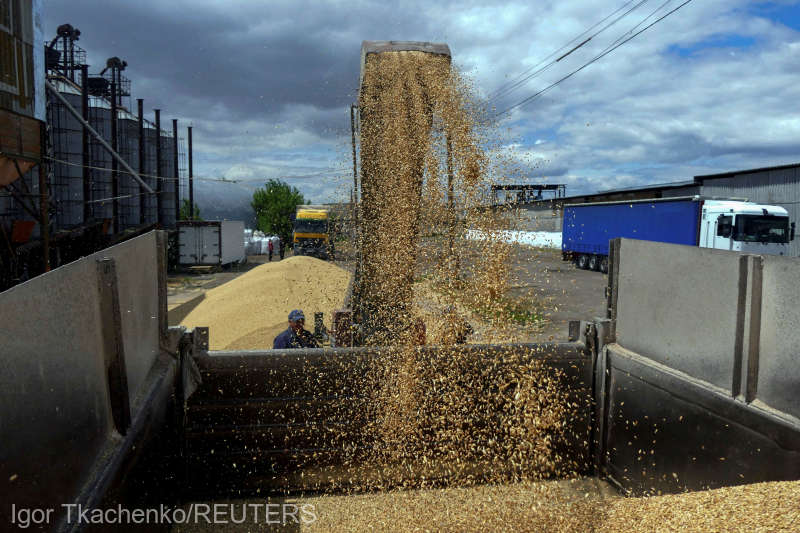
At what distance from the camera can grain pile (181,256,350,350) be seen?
8.98 meters

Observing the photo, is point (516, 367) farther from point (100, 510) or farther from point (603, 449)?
point (100, 510)

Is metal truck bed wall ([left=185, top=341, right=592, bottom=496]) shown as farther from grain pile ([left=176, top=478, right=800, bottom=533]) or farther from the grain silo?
the grain silo

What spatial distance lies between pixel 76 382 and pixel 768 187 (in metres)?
29.7

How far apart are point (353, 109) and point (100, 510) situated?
13.1ft

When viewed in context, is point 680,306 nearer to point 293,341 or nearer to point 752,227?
point 293,341

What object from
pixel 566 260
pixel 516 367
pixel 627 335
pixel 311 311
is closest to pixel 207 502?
pixel 516 367

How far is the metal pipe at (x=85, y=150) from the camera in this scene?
2147 centimetres

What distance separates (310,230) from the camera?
26656mm

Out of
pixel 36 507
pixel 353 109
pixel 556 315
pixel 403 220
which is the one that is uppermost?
Result: pixel 353 109

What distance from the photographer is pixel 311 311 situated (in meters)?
10.6

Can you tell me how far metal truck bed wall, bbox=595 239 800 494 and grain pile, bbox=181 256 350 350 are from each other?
530 centimetres

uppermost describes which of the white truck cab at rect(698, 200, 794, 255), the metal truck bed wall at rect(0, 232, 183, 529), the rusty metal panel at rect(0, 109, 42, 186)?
the rusty metal panel at rect(0, 109, 42, 186)

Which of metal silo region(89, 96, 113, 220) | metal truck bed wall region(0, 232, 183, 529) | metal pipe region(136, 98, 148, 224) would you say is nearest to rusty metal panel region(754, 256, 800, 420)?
metal truck bed wall region(0, 232, 183, 529)

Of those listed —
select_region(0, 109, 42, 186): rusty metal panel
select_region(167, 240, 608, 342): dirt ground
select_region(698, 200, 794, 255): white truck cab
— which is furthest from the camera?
select_region(698, 200, 794, 255): white truck cab
